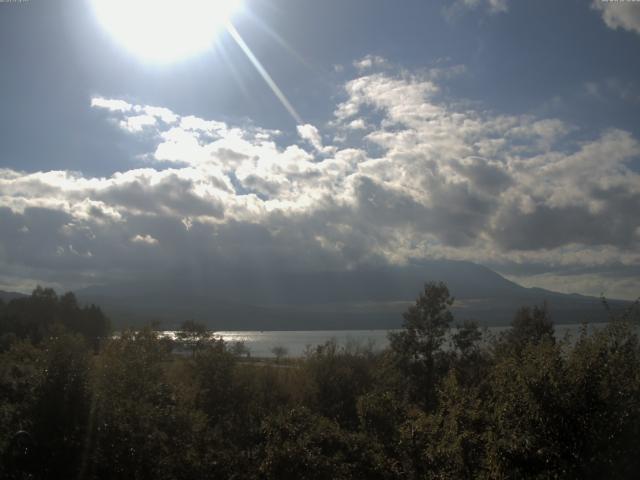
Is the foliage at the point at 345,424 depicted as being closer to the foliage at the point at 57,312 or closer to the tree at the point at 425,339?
the tree at the point at 425,339

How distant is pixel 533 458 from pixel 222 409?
29.5m

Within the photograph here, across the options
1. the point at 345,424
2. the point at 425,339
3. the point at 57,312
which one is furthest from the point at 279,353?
the point at 57,312

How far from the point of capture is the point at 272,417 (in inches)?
612

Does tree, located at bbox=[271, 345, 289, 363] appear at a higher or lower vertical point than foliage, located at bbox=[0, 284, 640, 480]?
lower

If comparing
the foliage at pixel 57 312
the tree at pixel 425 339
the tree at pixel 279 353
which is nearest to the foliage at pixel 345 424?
the tree at pixel 425 339

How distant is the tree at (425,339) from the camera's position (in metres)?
39.3

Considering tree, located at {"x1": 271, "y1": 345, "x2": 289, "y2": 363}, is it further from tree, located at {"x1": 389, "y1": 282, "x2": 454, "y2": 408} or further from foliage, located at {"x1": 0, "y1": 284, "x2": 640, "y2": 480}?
foliage, located at {"x1": 0, "y1": 284, "x2": 640, "y2": 480}

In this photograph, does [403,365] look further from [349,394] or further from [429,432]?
[429,432]

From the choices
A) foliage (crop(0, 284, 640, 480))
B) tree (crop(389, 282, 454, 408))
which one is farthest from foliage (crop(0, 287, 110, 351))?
foliage (crop(0, 284, 640, 480))

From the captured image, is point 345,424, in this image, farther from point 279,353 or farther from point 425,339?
point 279,353

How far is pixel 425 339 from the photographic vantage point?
39.6m

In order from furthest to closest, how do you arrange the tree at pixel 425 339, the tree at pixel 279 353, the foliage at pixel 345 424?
1. the tree at pixel 279 353
2. the tree at pixel 425 339
3. the foliage at pixel 345 424

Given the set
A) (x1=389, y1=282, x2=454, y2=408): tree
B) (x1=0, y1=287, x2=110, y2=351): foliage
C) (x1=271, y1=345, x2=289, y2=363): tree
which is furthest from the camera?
(x1=0, y1=287, x2=110, y2=351): foliage

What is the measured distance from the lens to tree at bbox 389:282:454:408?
3928cm
